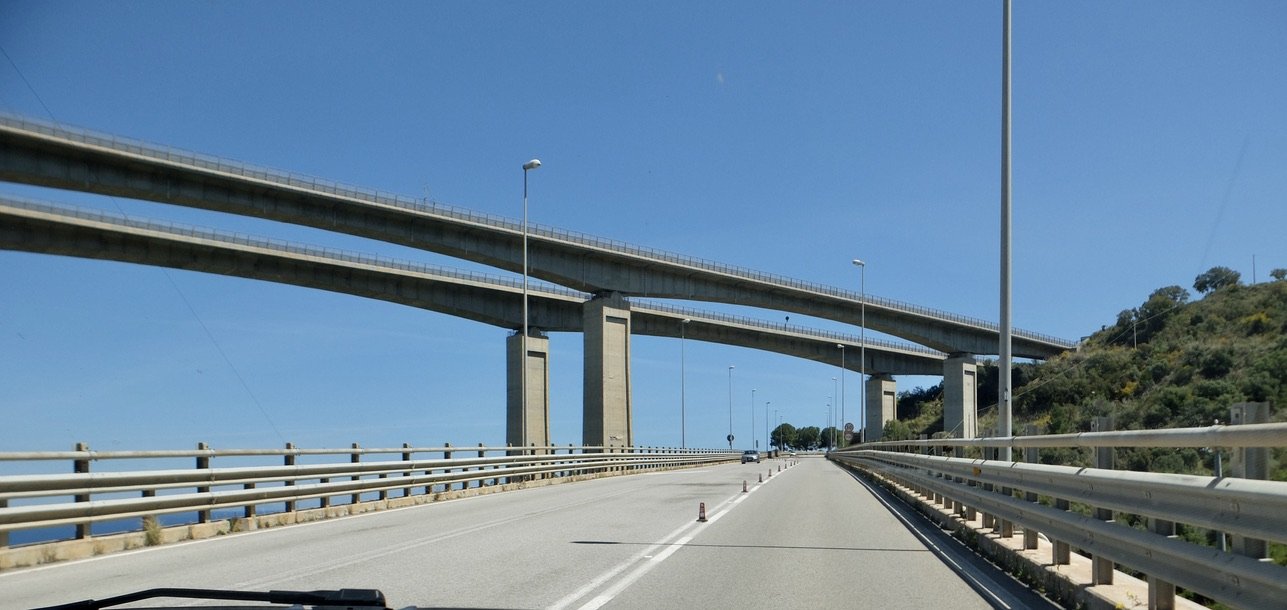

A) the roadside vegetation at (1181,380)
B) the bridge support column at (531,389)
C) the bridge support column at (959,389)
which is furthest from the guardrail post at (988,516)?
the bridge support column at (959,389)

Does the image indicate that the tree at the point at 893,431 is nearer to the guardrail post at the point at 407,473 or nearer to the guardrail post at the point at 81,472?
the guardrail post at the point at 407,473

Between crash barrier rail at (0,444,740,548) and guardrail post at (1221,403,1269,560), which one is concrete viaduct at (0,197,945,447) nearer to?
crash barrier rail at (0,444,740,548)

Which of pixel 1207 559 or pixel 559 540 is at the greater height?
pixel 1207 559

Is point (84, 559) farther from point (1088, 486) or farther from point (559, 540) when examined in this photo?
point (1088, 486)

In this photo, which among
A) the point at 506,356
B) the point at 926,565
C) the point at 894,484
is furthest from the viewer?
the point at 506,356

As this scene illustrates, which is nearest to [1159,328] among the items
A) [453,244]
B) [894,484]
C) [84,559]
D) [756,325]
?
[894,484]

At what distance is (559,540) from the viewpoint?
559 inches

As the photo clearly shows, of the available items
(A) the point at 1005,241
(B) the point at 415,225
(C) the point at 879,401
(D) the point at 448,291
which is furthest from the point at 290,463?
(C) the point at 879,401

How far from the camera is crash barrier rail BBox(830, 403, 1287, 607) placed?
17.1 ft

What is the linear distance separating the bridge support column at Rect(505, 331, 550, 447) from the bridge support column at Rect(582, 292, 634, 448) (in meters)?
3.64

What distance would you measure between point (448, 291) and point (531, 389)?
7.74m

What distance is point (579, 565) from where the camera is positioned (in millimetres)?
11414

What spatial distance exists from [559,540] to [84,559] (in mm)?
5804

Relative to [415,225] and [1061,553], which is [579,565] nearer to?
[1061,553]
